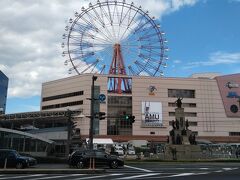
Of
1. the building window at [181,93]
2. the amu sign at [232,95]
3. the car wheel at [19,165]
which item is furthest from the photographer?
the amu sign at [232,95]

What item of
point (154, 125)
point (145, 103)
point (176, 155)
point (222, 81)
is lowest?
point (176, 155)

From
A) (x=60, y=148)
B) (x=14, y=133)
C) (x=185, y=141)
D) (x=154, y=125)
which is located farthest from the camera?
(x=154, y=125)

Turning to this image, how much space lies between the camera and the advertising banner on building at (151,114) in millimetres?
106875

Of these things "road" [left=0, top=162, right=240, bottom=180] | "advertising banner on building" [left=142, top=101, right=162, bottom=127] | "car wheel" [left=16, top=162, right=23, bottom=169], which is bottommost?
"road" [left=0, top=162, right=240, bottom=180]


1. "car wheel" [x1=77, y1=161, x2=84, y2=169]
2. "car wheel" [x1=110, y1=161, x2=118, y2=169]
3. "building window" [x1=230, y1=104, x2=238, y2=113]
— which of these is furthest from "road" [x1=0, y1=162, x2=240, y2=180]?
"building window" [x1=230, y1=104, x2=238, y2=113]

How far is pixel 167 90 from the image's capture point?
111m

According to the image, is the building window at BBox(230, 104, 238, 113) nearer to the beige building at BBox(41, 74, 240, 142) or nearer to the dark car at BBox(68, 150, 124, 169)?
the beige building at BBox(41, 74, 240, 142)

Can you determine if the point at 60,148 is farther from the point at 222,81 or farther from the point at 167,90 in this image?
the point at 222,81

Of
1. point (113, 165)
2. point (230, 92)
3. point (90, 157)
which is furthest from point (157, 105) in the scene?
point (90, 157)

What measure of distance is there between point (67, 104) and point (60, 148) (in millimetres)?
54744

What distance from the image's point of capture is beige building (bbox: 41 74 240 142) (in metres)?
105

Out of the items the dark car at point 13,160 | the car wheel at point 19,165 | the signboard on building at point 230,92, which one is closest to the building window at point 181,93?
the signboard on building at point 230,92

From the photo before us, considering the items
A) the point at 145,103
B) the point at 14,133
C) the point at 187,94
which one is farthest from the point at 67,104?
the point at 14,133

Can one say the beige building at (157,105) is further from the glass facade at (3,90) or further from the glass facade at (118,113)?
the glass facade at (3,90)
